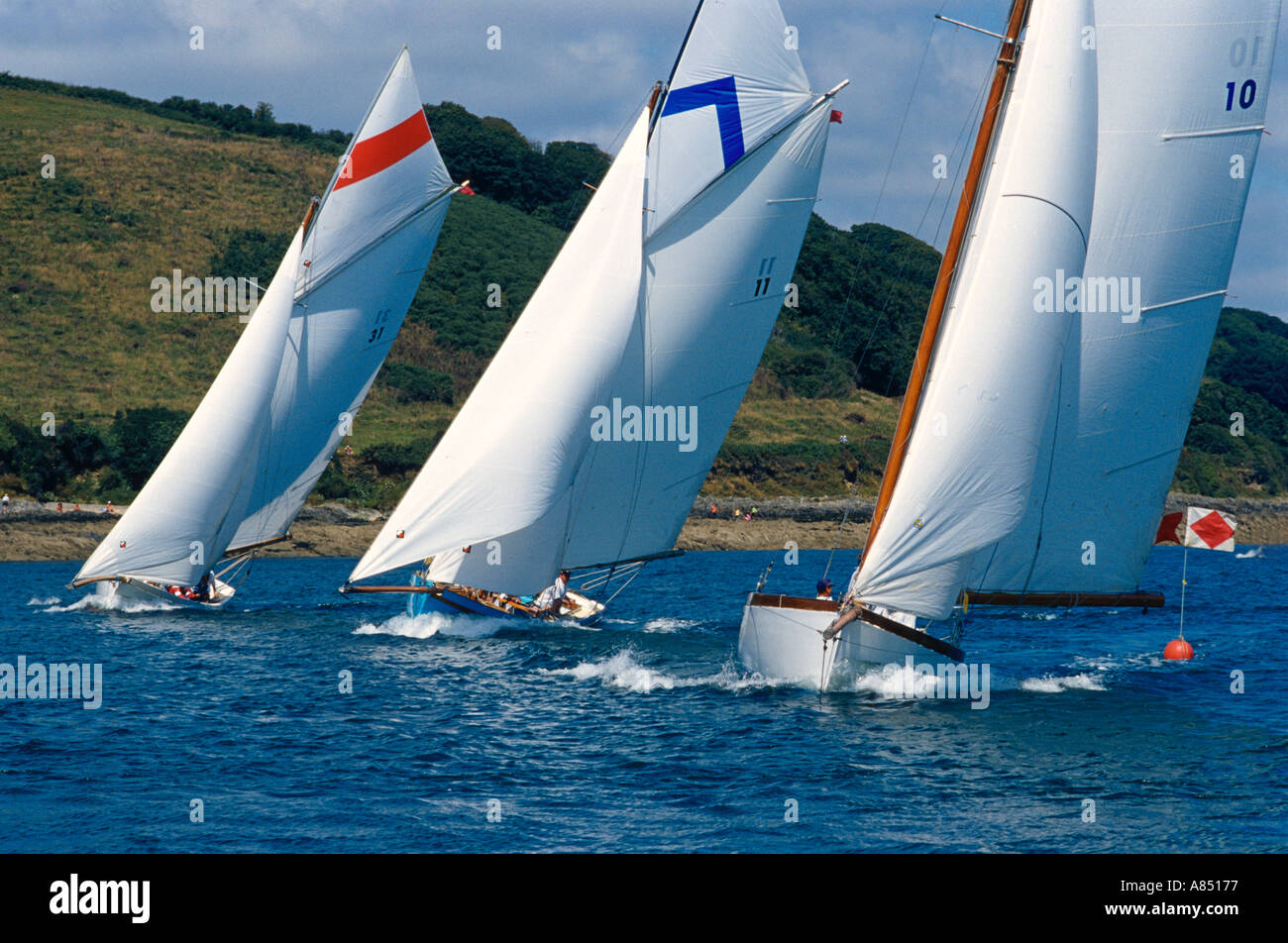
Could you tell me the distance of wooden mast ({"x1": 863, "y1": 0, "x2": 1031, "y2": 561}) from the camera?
82.7 ft

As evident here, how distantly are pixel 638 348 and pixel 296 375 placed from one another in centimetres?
1257

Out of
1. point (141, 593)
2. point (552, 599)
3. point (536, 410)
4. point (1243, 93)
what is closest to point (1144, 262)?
point (1243, 93)

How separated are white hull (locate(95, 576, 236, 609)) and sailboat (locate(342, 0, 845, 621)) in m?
8.83

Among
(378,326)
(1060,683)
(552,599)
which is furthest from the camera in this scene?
(378,326)

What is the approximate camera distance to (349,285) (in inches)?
1609

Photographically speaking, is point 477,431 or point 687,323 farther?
point 687,323

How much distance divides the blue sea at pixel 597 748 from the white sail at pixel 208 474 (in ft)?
7.68

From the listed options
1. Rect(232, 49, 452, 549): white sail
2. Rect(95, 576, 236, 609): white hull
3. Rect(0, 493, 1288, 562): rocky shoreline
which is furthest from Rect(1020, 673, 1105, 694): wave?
Rect(95, 576, 236, 609): white hull

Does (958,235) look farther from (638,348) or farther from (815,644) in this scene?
(638,348)
